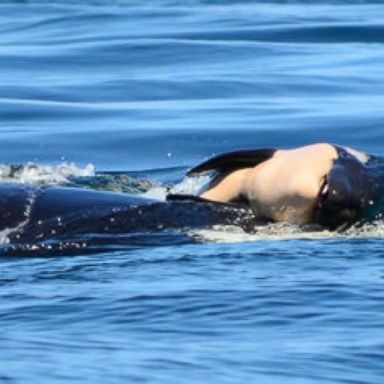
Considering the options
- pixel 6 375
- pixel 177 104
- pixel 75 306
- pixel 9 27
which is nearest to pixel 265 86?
pixel 177 104

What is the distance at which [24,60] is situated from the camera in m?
19.7

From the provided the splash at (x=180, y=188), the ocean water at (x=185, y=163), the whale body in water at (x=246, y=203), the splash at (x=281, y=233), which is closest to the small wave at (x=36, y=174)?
the ocean water at (x=185, y=163)

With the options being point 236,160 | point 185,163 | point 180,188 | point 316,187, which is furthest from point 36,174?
point 316,187

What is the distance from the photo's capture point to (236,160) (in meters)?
9.38

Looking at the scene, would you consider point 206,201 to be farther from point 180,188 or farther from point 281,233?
point 180,188

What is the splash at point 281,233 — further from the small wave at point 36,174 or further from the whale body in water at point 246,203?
the small wave at point 36,174

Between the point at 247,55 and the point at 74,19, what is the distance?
5.59 m

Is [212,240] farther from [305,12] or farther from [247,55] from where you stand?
[305,12]

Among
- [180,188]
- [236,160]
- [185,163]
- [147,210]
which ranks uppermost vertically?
[236,160]

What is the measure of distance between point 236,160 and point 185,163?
4008 millimetres

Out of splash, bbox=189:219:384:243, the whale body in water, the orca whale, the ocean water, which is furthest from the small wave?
splash, bbox=189:219:384:243

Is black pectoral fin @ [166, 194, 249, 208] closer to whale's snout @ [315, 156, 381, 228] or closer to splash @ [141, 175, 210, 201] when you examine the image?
whale's snout @ [315, 156, 381, 228]

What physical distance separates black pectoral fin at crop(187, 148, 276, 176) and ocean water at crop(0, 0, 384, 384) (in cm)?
39

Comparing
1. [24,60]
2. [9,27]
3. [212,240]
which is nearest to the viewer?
[212,240]
